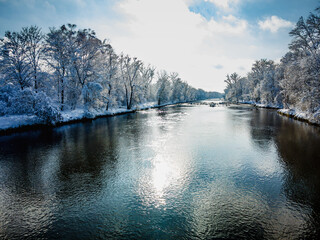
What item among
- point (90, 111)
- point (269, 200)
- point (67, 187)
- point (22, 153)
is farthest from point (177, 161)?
point (90, 111)

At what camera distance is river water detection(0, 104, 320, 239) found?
554 cm

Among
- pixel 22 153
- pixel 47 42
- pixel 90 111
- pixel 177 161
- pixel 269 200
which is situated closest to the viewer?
pixel 269 200

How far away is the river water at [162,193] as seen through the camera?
218 inches

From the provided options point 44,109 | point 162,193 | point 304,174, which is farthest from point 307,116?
point 44,109

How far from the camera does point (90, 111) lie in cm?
3409

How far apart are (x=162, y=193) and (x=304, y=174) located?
7.79m

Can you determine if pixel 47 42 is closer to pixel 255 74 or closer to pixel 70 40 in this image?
pixel 70 40

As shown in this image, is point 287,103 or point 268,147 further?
point 287,103

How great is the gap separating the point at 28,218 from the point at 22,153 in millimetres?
10063

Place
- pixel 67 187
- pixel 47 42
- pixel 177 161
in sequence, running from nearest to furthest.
Answer: pixel 67 187, pixel 177 161, pixel 47 42

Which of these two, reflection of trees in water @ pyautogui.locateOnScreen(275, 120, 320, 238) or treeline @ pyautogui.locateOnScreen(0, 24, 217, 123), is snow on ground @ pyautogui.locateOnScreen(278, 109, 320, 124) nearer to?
reflection of trees in water @ pyautogui.locateOnScreen(275, 120, 320, 238)

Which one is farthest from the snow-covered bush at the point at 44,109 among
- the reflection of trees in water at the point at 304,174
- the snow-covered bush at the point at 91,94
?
the reflection of trees in water at the point at 304,174

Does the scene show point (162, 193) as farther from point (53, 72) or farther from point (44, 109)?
point (53, 72)

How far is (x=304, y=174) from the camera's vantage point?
9.22 m
